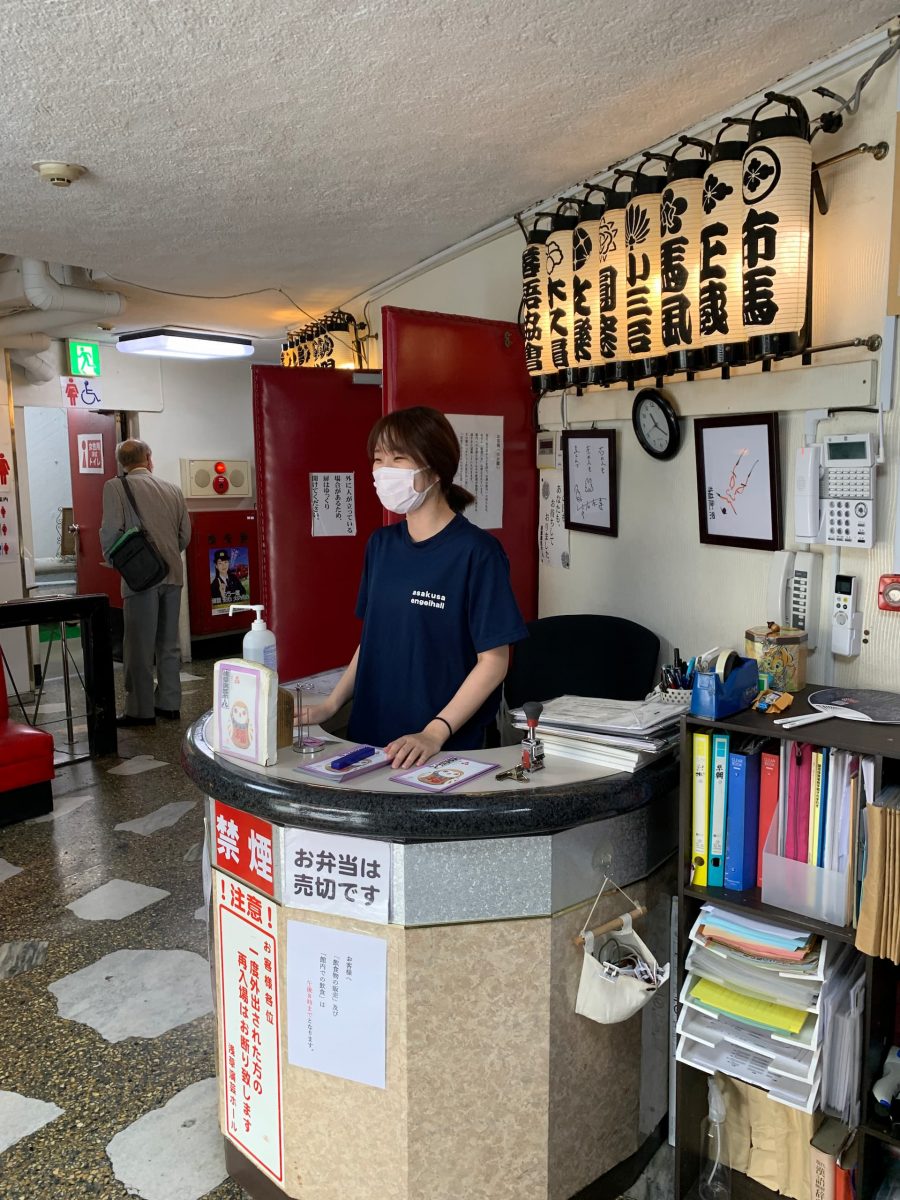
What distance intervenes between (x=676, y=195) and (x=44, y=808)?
3659 mm

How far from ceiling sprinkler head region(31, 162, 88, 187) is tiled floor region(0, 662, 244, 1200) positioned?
2.55m

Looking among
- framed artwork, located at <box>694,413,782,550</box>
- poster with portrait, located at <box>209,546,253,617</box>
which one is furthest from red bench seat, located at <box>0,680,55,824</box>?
poster with portrait, located at <box>209,546,253,617</box>

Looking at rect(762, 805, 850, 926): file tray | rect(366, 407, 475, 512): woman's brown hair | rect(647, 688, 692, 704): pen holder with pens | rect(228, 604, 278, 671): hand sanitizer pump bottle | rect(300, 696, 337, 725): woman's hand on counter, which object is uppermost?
rect(366, 407, 475, 512): woman's brown hair

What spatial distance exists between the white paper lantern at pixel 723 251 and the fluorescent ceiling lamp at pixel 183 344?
15.8 ft

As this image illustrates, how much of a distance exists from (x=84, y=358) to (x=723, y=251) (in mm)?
5891

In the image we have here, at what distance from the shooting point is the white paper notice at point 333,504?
13.1 ft

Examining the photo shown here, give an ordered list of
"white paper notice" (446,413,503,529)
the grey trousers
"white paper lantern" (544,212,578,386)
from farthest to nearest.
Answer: the grey trousers
"white paper notice" (446,413,503,529)
"white paper lantern" (544,212,578,386)

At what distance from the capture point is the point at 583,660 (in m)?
3.00

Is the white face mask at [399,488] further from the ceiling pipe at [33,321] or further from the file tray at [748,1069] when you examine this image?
the ceiling pipe at [33,321]

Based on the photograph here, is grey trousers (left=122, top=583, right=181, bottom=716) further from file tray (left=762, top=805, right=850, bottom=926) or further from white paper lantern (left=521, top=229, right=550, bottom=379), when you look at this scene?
file tray (left=762, top=805, right=850, bottom=926)

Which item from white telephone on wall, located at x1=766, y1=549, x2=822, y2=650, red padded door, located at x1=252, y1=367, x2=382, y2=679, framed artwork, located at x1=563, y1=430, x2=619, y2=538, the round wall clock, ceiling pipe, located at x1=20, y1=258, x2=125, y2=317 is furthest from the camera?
ceiling pipe, located at x1=20, y1=258, x2=125, y2=317

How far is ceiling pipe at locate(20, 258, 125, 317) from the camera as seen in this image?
185 inches

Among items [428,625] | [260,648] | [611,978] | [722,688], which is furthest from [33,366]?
[611,978]

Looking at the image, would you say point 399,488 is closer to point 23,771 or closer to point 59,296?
point 23,771
